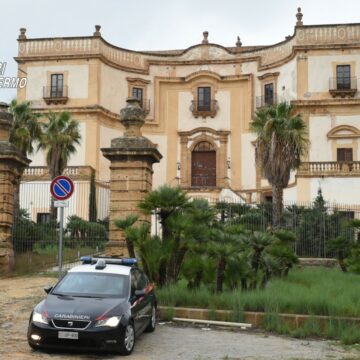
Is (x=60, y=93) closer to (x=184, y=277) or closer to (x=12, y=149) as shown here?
(x=12, y=149)

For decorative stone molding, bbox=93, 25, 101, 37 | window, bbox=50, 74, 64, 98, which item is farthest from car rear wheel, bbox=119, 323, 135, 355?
decorative stone molding, bbox=93, 25, 101, 37

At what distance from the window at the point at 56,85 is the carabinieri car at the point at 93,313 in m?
33.2

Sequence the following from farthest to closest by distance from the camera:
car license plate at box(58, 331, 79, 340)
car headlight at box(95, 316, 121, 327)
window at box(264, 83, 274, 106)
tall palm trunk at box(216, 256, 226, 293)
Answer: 1. window at box(264, 83, 274, 106)
2. tall palm trunk at box(216, 256, 226, 293)
3. car headlight at box(95, 316, 121, 327)
4. car license plate at box(58, 331, 79, 340)

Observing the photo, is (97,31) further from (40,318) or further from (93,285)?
(40,318)

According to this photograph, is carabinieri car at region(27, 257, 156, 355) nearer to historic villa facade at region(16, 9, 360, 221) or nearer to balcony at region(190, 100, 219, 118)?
historic villa facade at region(16, 9, 360, 221)

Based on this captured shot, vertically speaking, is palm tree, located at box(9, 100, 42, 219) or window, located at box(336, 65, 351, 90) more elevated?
window, located at box(336, 65, 351, 90)

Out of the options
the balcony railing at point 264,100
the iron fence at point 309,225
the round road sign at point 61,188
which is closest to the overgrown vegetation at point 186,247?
the round road sign at point 61,188

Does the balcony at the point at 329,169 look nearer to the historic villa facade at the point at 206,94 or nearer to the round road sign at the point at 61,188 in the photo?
the historic villa facade at the point at 206,94

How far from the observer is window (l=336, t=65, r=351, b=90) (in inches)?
1547

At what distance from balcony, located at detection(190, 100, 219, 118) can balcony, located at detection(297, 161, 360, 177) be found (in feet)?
34.3

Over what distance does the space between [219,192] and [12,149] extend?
23543 millimetres

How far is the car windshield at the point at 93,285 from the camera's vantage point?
940 cm

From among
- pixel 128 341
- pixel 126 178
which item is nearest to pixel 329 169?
pixel 126 178

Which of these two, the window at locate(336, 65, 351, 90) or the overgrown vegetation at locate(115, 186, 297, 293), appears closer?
the overgrown vegetation at locate(115, 186, 297, 293)
